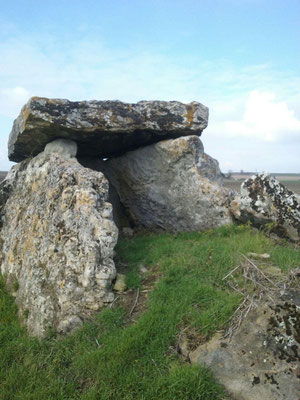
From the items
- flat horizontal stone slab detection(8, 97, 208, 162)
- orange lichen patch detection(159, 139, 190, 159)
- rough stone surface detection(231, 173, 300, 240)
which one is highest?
flat horizontal stone slab detection(8, 97, 208, 162)

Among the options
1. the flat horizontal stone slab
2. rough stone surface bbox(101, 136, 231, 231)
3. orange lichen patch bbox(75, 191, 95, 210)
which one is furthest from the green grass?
the flat horizontal stone slab

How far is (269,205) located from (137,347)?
439 cm

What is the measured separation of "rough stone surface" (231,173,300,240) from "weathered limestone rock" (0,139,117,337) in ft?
10.1

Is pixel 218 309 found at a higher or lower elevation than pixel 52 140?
lower

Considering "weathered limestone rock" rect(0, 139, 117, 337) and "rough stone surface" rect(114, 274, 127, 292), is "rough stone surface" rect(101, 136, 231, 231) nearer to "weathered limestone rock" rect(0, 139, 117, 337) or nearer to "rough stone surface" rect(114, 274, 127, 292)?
"weathered limestone rock" rect(0, 139, 117, 337)

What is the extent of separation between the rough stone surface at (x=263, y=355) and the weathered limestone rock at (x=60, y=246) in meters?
1.85

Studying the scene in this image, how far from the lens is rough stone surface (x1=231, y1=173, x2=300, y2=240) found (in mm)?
7770

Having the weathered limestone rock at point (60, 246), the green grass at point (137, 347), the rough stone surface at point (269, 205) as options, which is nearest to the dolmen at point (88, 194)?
the weathered limestone rock at point (60, 246)

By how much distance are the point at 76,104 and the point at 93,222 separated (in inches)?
127

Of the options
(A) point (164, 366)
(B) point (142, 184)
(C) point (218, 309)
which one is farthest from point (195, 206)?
(A) point (164, 366)

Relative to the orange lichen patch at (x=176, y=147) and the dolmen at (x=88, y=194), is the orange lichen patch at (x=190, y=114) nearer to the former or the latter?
the dolmen at (x=88, y=194)

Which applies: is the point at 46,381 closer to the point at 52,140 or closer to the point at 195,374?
the point at 195,374

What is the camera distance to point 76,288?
5762 mm

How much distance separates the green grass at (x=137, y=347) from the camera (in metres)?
4.48
